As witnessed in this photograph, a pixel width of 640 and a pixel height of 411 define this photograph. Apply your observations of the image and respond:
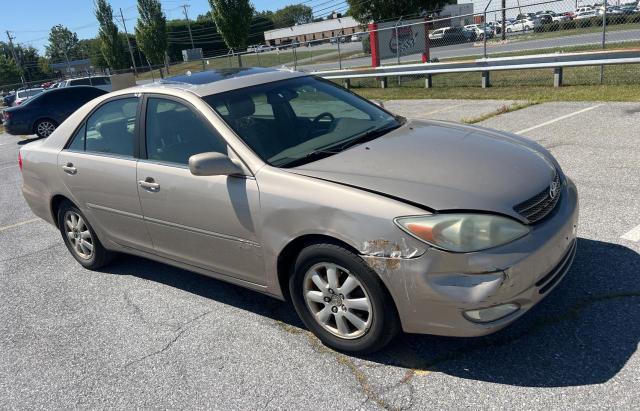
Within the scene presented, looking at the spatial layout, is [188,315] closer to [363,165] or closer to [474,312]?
[363,165]

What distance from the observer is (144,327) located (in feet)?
12.5

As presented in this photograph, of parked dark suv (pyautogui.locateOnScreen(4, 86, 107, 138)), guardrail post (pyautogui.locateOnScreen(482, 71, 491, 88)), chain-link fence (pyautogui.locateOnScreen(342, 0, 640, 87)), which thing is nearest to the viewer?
chain-link fence (pyautogui.locateOnScreen(342, 0, 640, 87))

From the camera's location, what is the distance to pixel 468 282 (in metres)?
2.62

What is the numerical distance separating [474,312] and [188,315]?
2.13 meters

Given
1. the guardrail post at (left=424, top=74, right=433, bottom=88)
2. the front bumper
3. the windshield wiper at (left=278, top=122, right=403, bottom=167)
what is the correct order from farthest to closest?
1. the guardrail post at (left=424, top=74, right=433, bottom=88)
2. the windshield wiper at (left=278, top=122, right=403, bottom=167)
3. the front bumper

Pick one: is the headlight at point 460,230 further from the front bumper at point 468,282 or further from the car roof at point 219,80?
the car roof at point 219,80

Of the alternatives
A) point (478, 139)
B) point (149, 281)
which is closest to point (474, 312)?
point (478, 139)

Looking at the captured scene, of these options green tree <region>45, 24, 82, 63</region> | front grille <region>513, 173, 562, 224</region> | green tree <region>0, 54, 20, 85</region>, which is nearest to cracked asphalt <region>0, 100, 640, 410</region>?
front grille <region>513, 173, 562, 224</region>

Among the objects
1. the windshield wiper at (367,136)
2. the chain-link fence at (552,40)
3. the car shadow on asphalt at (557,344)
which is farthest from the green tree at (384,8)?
the car shadow on asphalt at (557,344)

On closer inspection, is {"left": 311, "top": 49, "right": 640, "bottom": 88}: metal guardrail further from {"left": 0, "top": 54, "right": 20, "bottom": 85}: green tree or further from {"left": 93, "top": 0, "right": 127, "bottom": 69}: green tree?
{"left": 0, "top": 54, "right": 20, "bottom": 85}: green tree

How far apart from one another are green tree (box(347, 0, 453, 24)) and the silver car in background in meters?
50.9

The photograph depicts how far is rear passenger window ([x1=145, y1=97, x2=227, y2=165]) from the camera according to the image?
Result: 362 centimetres

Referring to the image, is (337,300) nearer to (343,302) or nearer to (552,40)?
(343,302)

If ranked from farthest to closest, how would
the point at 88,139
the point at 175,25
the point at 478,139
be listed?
the point at 175,25 < the point at 88,139 < the point at 478,139
